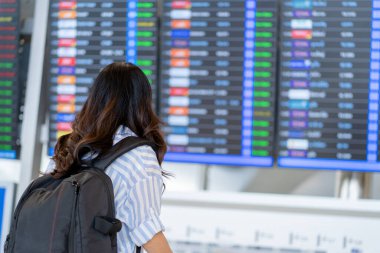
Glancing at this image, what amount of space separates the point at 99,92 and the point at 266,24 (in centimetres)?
116

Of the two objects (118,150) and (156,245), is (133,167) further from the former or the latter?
(156,245)

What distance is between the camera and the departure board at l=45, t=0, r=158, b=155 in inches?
110

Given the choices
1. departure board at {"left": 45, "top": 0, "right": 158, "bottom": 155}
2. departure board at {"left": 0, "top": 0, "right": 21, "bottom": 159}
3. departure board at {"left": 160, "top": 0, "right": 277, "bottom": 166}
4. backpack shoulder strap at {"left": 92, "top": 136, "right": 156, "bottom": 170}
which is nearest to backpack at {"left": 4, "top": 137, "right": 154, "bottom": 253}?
backpack shoulder strap at {"left": 92, "top": 136, "right": 156, "bottom": 170}

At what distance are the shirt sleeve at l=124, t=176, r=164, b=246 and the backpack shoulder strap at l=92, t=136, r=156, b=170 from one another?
95mm

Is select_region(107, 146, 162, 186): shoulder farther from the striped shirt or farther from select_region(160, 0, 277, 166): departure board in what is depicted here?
select_region(160, 0, 277, 166): departure board

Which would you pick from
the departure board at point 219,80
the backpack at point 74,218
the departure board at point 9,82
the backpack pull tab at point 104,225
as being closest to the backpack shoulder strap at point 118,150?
the backpack at point 74,218

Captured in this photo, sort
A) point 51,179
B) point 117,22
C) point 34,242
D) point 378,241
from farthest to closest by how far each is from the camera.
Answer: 1. point 117,22
2. point 378,241
3. point 51,179
4. point 34,242

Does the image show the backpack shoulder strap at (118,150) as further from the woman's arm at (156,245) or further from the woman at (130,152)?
the woman's arm at (156,245)

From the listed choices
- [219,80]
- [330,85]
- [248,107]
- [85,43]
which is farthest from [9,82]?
[330,85]

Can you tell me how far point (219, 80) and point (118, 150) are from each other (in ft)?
3.66

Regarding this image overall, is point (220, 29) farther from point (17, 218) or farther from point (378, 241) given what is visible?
point (17, 218)

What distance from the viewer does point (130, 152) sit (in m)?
1.70

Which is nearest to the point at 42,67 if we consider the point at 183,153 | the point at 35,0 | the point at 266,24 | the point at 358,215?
the point at 35,0

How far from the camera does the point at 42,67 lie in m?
2.91
